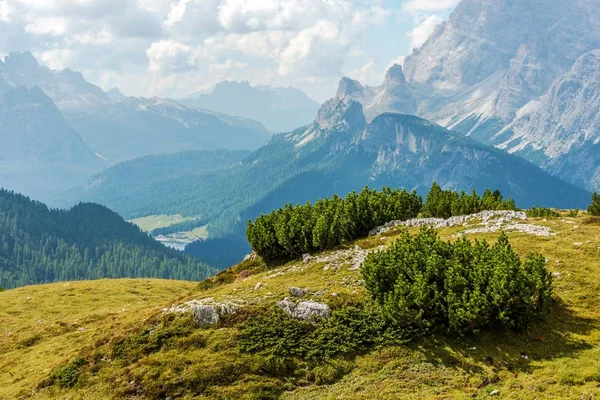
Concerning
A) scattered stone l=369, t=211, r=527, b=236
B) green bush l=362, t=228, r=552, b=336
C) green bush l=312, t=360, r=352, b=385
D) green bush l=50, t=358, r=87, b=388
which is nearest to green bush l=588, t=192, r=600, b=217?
scattered stone l=369, t=211, r=527, b=236

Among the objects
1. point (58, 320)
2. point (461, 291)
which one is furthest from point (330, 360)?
point (58, 320)

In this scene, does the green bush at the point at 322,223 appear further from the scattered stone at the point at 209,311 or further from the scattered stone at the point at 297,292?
the scattered stone at the point at 209,311

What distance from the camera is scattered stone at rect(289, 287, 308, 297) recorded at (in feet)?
143

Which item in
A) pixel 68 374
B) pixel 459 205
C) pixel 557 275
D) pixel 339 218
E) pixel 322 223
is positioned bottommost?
pixel 68 374

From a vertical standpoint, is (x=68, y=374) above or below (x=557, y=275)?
below

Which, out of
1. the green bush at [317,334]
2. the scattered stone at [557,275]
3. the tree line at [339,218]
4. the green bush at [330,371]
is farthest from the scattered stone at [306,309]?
the scattered stone at [557,275]

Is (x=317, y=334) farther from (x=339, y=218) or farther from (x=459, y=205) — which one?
(x=459, y=205)

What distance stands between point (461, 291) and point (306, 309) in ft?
42.8

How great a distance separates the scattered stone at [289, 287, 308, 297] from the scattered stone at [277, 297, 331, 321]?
5.92ft

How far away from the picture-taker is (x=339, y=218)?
68062 millimetres

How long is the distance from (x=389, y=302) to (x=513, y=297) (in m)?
9.21

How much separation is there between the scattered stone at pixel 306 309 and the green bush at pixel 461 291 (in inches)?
185

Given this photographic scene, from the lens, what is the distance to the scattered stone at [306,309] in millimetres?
40188

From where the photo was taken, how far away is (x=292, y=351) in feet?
122
